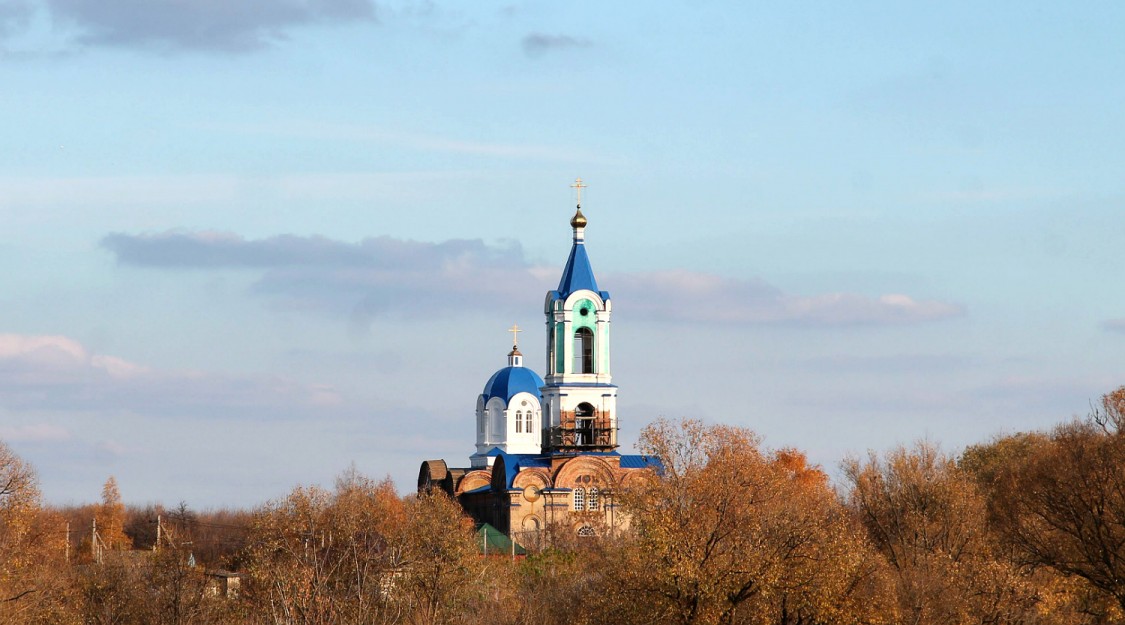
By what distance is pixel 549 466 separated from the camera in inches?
3438

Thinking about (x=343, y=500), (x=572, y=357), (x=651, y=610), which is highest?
(x=572, y=357)

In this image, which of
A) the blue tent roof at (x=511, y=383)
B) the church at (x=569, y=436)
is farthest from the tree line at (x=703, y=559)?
the blue tent roof at (x=511, y=383)

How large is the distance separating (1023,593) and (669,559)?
945 centimetres

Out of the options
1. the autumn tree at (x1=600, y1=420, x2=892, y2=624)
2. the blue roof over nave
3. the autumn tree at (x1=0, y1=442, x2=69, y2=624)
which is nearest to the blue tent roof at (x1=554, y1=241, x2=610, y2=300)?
the blue roof over nave

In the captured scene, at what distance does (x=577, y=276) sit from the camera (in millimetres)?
89812

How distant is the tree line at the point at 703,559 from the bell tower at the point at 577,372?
62.6ft

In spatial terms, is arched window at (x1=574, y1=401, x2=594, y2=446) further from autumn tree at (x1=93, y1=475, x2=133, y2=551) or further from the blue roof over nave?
autumn tree at (x1=93, y1=475, x2=133, y2=551)

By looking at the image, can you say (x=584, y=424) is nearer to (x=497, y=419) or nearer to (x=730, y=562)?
(x=497, y=419)

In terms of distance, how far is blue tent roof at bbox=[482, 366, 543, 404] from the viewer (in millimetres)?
97050

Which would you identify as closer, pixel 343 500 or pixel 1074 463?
pixel 1074 463

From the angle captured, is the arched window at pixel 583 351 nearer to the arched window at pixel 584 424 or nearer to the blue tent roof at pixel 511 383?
the arched window at pixel 584 424

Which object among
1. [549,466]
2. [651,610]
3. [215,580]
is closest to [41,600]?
[215,580]

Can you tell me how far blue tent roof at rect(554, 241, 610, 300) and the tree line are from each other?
74.0ft

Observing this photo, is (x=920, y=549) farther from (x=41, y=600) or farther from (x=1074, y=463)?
(x=41, y=600)
